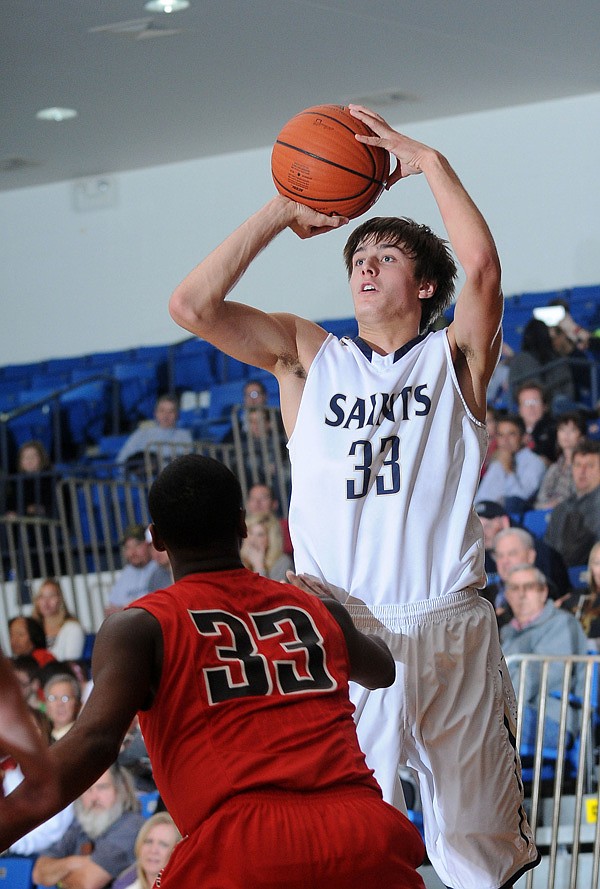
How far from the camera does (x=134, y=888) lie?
5375 mm

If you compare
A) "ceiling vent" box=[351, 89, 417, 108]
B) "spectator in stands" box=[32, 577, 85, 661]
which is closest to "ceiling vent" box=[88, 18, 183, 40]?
"ceiling vent" box=[351, 89, 417, 108]

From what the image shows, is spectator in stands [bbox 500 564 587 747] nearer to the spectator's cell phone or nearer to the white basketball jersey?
the white basketball jersey

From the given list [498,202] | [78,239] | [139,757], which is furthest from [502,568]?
[78,239]

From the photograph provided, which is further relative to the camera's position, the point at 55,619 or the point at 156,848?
the point at 55,619

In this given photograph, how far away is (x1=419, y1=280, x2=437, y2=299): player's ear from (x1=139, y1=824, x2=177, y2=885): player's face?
3.13 metres

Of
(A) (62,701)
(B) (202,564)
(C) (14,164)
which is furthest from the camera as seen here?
(C) (14,164)

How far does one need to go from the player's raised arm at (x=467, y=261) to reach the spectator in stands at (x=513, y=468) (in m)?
4.85

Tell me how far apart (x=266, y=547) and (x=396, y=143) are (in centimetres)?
465

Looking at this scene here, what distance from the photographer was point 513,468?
25.7 feet

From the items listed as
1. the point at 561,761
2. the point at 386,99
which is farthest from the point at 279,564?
the point at 386,99

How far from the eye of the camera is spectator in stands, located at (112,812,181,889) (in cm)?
521

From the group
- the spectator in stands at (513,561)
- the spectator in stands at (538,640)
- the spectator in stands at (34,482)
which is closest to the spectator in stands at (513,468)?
→ the spectator in stands at (513,561)

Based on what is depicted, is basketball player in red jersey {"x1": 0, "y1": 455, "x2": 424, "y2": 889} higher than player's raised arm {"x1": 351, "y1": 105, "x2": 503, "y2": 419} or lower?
lower

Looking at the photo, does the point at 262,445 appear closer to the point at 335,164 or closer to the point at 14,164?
the point at 14,164
